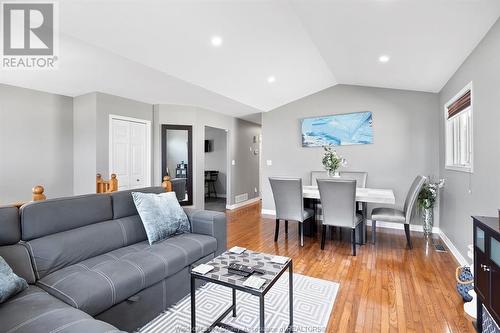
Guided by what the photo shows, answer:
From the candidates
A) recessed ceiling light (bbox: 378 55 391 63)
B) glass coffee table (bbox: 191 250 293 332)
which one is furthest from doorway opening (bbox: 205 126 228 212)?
glass coffee table (bbox: 191 250 293 332)

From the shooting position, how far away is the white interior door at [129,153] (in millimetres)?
4441

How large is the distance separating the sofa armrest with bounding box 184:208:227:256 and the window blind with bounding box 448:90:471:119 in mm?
2988

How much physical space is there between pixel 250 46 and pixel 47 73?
2729 mm

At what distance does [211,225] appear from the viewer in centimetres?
252

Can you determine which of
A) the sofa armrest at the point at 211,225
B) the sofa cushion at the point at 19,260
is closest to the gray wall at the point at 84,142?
the sofa armrest at the point at 211,225

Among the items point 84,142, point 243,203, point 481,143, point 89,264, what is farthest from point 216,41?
point 243,203

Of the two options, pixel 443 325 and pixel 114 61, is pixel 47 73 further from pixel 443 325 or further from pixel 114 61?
pixel 443 325

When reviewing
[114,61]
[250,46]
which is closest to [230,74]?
[250,46]

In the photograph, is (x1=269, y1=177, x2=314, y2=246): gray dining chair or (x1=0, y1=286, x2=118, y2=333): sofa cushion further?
(x1=269, y1=177, x2=314, y2=246): gray dining chair

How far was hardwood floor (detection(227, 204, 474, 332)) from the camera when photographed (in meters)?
1.88

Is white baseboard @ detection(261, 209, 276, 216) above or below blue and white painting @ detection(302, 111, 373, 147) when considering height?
below

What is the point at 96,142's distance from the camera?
4121 mm

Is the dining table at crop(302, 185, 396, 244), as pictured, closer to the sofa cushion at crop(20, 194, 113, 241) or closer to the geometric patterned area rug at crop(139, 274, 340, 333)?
the geometric patterned area rug at crop(139, 274, 340, 333)

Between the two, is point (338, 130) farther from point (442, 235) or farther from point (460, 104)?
point (442, 235)
